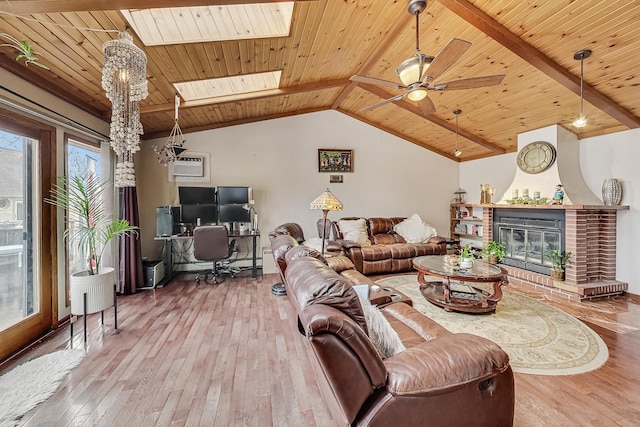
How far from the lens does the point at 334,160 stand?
5.63 meters

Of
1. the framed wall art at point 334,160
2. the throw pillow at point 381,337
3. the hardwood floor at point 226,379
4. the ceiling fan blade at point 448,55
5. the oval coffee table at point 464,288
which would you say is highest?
the ceiling fan blade at point 448,55

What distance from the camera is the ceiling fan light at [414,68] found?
2.25m

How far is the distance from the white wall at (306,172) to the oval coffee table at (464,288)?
2.70m

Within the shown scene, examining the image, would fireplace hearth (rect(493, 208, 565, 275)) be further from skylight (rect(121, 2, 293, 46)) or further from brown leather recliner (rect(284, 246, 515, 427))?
skylight (rect(121, 2, 293, 46))

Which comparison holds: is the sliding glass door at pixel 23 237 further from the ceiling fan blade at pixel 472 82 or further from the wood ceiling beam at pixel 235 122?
the ceiling fan blade at pixel 472 82

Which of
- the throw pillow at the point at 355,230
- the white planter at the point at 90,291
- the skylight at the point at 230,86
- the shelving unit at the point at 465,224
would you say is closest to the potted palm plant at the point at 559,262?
the shelving unit at the point at 465,224

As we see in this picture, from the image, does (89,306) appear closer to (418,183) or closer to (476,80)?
(476,80)

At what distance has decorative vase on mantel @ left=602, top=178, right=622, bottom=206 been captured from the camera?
365 cm

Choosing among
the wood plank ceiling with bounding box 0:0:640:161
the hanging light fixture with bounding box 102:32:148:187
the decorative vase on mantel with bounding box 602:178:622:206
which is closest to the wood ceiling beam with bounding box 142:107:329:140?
the wood plank ceiling with bounding box 0:0:640:161

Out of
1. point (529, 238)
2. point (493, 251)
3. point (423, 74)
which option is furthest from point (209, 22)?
point (529, 238)

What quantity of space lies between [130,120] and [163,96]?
60.5 inches

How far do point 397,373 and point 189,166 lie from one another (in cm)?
497

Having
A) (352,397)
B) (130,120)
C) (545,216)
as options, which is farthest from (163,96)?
(545,216)

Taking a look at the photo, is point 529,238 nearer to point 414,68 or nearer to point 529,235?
point 529,235
